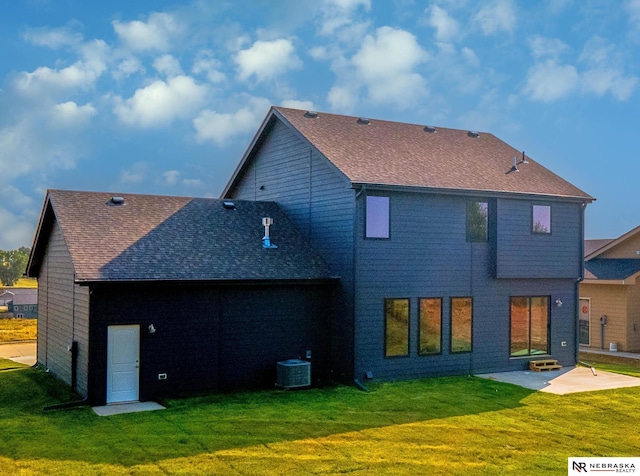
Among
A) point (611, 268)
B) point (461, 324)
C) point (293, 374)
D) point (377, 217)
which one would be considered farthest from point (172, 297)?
point (611, 268)

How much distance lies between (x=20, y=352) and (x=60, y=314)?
7.31m

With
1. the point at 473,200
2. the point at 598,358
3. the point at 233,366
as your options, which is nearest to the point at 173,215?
the point at 233,366

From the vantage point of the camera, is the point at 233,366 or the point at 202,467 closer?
the point at 202,467

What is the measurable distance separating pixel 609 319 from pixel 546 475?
18136mm

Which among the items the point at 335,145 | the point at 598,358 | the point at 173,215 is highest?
the point at 335,145

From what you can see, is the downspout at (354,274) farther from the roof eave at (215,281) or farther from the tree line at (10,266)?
the tree line at (10,266)

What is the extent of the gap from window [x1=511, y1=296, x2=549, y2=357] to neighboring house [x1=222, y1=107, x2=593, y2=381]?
0.13 feet

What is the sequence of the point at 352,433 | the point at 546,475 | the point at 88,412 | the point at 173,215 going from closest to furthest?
the point at 546,475, the point at 352,433, the point at 88,412, the point at 173,215

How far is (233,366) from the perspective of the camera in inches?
648

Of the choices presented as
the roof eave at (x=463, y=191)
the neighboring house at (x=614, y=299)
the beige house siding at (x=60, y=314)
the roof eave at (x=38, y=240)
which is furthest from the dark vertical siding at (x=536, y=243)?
the roof eave at (x=38, y=240)

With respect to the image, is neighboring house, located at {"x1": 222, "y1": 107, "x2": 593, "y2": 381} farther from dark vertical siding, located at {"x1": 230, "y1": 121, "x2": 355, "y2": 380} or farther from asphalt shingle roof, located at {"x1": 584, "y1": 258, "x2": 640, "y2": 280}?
asphalt shingle roof, located at {"x1": 584, "y1": 258, "x2": 640, "y2": 280}

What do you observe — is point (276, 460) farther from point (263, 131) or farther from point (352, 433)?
point (263, 131)

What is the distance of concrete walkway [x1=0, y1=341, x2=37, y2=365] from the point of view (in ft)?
73.4

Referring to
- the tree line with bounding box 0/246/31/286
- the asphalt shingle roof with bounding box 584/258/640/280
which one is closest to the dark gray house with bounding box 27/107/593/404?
the asphalt shingle roof with bounding box 584/258/640/280
